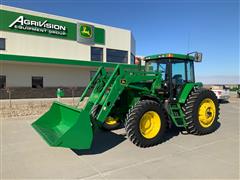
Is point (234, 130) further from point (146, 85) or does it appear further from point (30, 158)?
point (30, 158)

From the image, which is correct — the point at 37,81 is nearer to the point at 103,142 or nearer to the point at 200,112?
the point at 103,142

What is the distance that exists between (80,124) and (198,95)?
379 centimetres

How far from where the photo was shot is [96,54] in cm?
2469

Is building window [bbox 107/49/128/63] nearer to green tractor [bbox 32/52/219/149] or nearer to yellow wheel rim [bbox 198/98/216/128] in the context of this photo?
green tractor [bbox 32/52/219/149]

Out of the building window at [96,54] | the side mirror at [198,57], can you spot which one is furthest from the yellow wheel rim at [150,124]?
the building window at [96,54]

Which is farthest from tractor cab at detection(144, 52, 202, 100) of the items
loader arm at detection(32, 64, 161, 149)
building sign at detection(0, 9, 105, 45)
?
building sign at detection(0, 9, 105, 45)

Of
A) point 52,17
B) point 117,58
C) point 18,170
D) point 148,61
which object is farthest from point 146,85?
point 117,58

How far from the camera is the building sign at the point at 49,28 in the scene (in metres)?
18.7

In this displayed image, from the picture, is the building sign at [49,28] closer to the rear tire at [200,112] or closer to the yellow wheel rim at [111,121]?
the yellow wheel rim at [111,121]

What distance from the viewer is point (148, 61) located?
6.94 meters

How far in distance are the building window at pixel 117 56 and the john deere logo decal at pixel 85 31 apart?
332cm

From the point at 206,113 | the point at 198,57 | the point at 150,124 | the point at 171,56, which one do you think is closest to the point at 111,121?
the point at 150,124

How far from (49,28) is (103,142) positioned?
1844 cm

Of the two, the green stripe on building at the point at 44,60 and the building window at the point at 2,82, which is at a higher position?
the green stripe on building at the point at 44,60
